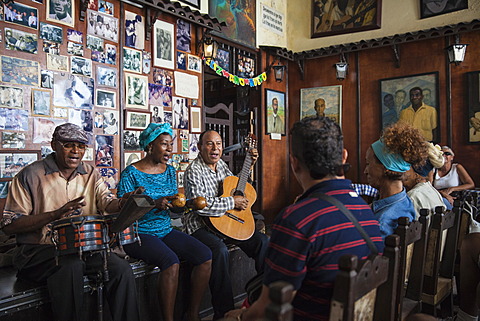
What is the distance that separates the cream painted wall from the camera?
22.9 ft

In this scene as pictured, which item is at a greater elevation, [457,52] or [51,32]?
[457,52]

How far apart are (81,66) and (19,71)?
725 millimetres

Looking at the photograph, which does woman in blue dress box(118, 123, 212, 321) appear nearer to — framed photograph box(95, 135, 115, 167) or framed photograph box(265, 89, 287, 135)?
framed photograph box(95, 135, 115, 167)

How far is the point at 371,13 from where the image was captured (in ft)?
25.2

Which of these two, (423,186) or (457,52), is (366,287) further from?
(457,52)

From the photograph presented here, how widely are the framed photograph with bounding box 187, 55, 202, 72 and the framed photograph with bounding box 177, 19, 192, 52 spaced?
0.15 meters

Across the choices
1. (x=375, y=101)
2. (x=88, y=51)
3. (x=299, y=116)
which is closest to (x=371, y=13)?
(x=375, y=101)

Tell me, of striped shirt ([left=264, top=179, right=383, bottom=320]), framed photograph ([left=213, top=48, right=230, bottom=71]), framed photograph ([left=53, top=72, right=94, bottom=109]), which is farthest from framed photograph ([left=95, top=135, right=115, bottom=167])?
striped shirt ([left=264, top=179, right=383, bottom=320])

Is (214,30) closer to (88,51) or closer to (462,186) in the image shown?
(88,51)

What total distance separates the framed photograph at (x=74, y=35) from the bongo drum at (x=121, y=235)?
2.73 metres

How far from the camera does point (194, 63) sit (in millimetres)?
A: 6051

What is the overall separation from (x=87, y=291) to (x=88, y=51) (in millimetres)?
3021

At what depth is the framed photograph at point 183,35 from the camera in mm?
5816

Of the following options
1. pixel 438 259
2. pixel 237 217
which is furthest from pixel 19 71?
pixel 438 259
